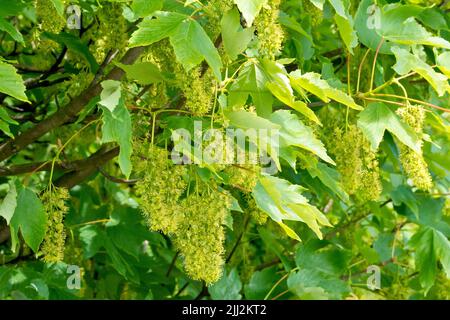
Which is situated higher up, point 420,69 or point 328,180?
point 420,69

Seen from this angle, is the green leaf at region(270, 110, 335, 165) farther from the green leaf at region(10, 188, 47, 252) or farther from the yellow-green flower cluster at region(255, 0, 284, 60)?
the green leaf at region(10, 188, 47, 252)

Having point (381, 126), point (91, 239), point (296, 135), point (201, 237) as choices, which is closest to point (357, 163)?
point (381, 126)

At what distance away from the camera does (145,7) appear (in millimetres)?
2178

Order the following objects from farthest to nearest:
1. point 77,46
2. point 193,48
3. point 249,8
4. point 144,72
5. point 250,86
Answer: point 77,46 < point 144,72 < point 250,86 < point 193,48 < point 249,8

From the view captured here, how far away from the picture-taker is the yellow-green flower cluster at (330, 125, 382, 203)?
2.66 meters

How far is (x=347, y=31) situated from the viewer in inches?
103

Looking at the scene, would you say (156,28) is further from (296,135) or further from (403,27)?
(403,27)

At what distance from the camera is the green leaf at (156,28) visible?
6.96 ft

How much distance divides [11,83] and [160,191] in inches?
19.3

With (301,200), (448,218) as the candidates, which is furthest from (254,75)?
(448,218)

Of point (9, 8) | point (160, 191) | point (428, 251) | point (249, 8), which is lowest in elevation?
point (428, 251)

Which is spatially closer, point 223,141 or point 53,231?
point 223,141

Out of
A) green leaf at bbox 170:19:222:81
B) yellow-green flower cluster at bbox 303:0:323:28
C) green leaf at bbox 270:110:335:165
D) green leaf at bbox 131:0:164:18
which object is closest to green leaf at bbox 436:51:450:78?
yellow-green flower cluster at bbox 303:0:323:28

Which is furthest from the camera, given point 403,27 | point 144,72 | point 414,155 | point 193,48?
point 403,27
